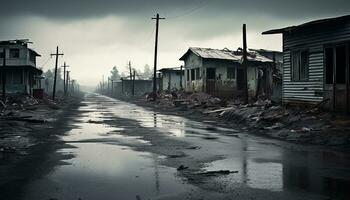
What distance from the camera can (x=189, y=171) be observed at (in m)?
7.48

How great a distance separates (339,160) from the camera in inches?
344

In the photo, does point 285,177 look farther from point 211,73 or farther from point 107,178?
point 211,73

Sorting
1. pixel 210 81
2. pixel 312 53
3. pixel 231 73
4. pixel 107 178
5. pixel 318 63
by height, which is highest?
pixel 231 73

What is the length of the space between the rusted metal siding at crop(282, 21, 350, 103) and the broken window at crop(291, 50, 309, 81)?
24 centimetres

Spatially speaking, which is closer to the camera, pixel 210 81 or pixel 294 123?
pixel 294 123

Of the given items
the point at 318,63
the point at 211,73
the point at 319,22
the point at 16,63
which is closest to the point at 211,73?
the point at 211,73

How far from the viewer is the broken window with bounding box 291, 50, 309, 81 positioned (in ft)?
58.9

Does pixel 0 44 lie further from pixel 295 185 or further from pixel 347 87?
pixel 295 185

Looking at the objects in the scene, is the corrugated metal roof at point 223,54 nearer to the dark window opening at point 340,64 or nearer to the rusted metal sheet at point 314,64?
the rusted metal sheet at point 314,64

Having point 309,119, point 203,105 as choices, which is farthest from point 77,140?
point 203,105

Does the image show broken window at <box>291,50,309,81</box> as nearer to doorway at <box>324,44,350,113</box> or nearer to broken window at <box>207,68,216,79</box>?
doorway at <box>324,44,350,113</box>

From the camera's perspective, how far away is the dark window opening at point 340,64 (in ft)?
52.1

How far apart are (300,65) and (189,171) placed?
12.8 meters

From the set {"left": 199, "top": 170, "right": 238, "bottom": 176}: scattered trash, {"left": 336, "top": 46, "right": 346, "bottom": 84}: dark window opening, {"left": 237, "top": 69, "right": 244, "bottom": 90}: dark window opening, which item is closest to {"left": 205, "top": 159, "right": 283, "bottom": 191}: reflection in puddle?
{"left": 199, "top": 170, "right": 238, "bottom": 176}: scattered trash
